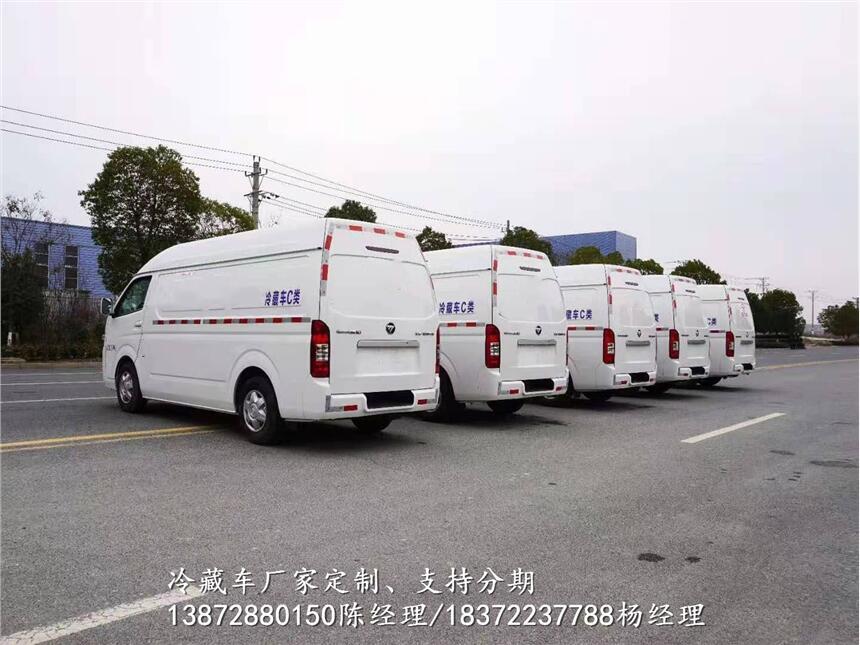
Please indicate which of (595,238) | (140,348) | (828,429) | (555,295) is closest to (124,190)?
(140,348)

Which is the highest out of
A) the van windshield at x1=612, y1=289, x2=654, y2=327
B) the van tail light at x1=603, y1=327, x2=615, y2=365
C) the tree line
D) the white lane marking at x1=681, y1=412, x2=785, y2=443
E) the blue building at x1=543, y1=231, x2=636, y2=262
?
the blue building at x1=543, y1=231, x2=636, y2=262

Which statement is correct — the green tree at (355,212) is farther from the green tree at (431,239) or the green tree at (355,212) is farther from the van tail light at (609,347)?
the van tail light at (609,347)

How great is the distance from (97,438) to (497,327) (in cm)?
522

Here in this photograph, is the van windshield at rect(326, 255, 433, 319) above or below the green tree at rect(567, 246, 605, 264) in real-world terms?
below

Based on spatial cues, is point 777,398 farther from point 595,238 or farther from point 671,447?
point 595,238

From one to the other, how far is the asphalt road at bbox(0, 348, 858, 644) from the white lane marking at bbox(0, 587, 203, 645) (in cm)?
4

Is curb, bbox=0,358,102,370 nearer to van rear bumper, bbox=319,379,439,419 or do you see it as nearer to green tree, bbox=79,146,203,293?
green tree, bbox=79,146,203,293

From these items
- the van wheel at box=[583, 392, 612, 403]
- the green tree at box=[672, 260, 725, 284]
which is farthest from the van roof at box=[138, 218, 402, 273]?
the green tree at box=[672, 260, 725, 284]

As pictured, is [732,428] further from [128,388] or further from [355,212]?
[355,212]

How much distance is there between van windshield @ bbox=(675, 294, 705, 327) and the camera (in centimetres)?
1585

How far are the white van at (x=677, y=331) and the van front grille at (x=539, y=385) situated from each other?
5.30 meters

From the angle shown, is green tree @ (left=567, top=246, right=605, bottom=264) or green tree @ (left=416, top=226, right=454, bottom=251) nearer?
green tree @ (left=416, top=226, right=454, bottom=251)

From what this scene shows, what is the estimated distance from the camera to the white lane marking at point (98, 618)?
10.5 feet

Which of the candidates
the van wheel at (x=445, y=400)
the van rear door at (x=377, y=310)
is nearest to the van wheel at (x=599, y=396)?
the van wheel at (x=445, y=400)
